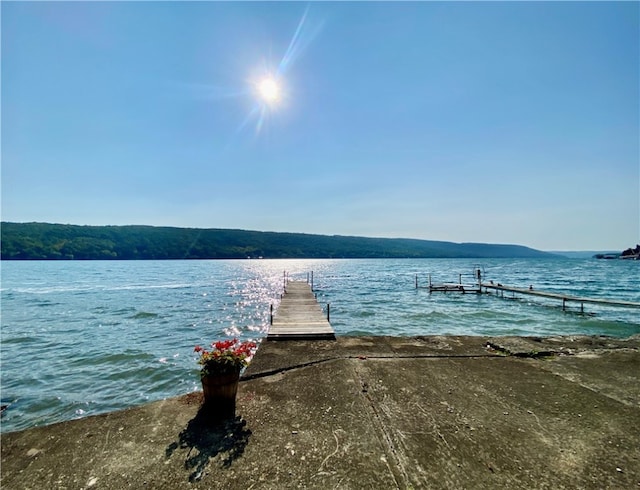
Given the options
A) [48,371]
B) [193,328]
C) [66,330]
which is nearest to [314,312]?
[193,328]

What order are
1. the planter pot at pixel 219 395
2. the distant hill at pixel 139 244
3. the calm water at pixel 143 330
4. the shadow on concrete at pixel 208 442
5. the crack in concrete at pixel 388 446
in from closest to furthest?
the crack in concrete at pixel 388 446
the shadow on concrete at pixel 208 442
the planter pot at pixel 219 395
the calm water at pixel 143 330
the distant hill at pixel 139 244

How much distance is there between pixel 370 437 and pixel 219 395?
83.9 inches

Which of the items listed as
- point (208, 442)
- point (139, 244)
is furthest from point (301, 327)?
point (139, 244)

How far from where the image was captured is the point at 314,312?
16.0 meters

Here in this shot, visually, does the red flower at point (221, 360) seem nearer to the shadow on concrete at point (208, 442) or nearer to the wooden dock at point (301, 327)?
the shadow on concrete at point (208, 442)

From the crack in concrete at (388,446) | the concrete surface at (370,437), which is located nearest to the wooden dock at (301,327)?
the concrete surface at (370,437)

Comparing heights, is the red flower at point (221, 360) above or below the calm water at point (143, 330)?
above

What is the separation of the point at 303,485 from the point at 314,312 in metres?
13.0

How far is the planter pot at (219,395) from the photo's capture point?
14.1 feet

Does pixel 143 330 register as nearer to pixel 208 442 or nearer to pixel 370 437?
pixel 208 442

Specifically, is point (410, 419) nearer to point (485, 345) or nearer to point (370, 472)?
point (370, 472)

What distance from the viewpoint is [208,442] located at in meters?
3.69

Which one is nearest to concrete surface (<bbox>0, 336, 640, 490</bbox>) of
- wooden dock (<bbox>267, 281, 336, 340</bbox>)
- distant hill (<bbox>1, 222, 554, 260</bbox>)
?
wooden dock (<bbox>267, 281, 336, 340</bbox>)

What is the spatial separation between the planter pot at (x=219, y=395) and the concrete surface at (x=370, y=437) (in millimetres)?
181
